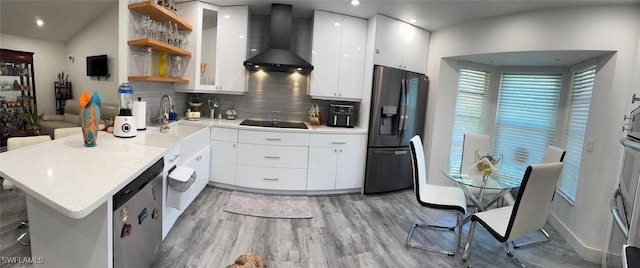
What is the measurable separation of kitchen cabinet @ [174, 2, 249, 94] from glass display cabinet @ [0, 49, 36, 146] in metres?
4.48

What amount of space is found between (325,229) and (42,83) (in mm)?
6939

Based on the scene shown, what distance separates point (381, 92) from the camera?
363 cm

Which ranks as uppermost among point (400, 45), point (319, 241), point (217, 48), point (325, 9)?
point (325, 9)

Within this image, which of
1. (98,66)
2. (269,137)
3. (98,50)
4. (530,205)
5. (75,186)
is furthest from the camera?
(98,50)

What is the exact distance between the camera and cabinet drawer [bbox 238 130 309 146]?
135 inches

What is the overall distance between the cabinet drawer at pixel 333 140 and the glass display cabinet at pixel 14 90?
6.01 m

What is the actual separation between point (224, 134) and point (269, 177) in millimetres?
761

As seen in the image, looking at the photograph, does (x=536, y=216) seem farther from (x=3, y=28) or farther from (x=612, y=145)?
(x=3, y=28)

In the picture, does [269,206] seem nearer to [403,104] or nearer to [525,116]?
[403,104]

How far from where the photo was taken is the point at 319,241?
2.56m

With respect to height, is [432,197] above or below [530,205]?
below

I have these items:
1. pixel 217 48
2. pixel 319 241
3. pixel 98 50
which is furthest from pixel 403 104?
pixel 98 50

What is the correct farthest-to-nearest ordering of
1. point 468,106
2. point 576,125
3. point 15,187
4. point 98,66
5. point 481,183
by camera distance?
point 98,66 → point 468,106 → point 576,125 → point 481,183 → point 15,187

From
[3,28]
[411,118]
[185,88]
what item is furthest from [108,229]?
[3,28]
